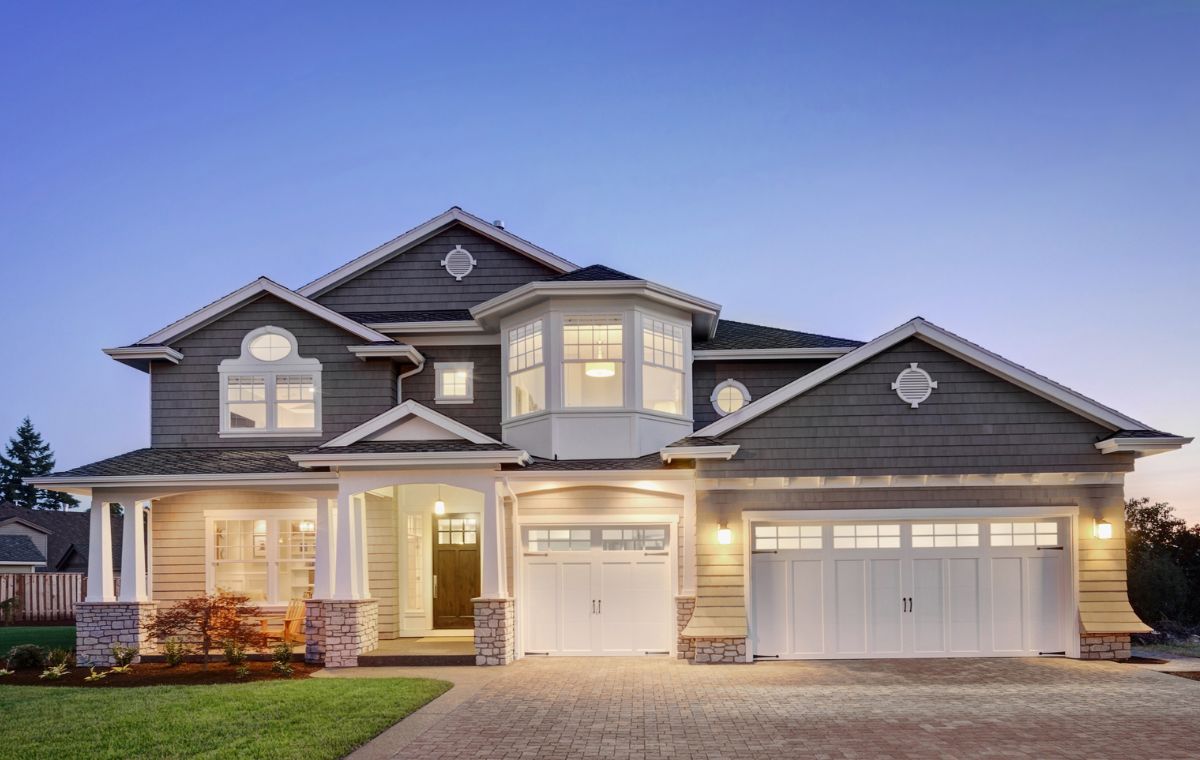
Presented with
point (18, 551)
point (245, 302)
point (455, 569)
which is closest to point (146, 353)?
point (245, 302)

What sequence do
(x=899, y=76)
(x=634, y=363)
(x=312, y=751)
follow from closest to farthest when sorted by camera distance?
(x=312, y=751)
(x=634, y=363)
(x=899, y=76)

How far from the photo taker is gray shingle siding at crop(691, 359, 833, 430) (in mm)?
18031

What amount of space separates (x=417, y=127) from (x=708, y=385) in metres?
67.5

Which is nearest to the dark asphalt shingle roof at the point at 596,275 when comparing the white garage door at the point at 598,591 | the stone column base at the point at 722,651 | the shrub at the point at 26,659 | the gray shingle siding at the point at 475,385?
the gray shingle siding at the point at 475,385

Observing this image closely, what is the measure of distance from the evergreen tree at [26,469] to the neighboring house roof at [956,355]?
222 ft

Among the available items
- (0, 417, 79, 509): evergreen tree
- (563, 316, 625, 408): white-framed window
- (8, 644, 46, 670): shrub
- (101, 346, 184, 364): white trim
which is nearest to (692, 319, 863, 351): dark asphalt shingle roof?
(563, 316, 625, 408): white-framed window

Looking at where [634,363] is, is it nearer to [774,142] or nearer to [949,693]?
[949,693]

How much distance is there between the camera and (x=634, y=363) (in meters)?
16.4

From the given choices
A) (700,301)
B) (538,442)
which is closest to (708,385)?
(700,301)

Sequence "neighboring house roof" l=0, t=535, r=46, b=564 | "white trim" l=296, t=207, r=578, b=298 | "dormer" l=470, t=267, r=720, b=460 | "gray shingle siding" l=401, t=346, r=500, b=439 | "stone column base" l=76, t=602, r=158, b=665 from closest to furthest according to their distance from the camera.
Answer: "stone column base" l=76, t=602, r=158, b=665
"dormer" l=470, t=267, r=720, b=460
"gray shingle siding" l=401, t=346, r=500, b=439
"white trim" l=296, t=207, r=578, b=298
"neighboring house roof" l=0, t=535, r=46, b=564

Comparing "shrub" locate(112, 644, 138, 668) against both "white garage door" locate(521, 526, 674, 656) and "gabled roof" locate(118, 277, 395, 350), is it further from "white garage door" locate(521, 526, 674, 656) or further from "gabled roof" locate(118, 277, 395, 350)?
"white garage door" locate(521, 526, 674, 656)

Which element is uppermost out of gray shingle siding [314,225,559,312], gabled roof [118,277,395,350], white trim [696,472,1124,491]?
gray shingle siding [314,225,559,312]

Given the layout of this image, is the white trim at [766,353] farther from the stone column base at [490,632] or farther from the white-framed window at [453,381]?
the stone column base at [490,632]

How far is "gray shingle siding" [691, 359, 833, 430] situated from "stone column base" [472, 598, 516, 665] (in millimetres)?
5740
